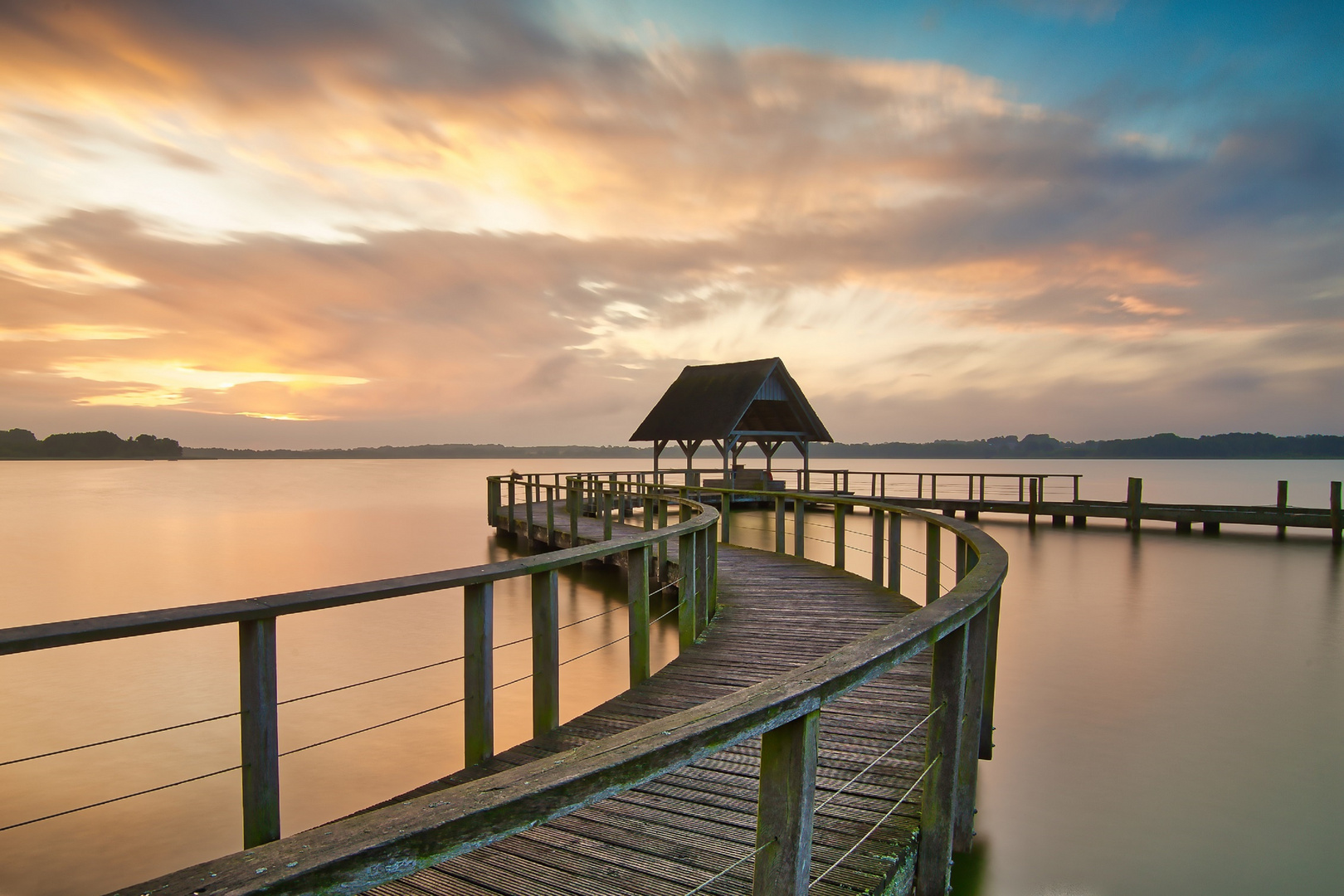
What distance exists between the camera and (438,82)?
1324cm

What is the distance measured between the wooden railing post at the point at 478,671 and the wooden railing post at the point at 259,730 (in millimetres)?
732

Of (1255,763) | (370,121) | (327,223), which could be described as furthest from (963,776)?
(327,223)

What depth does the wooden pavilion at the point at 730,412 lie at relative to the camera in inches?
867

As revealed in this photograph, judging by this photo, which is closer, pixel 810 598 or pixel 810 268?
pixel 810 598

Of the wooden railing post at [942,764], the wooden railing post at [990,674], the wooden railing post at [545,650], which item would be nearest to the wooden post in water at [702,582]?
the wooden railing post at [990,674]

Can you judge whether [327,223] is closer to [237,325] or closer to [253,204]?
[253,204]

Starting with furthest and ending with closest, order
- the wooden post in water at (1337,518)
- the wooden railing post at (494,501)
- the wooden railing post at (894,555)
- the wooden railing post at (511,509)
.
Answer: the wooden railing post at (494,501)
the wooden post in water at (1337,518)
the wooden railing post at (511,509)
the wooden railing post at (894,555)

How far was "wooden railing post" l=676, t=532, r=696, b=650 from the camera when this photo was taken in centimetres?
509

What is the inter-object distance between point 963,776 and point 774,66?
14693 mm

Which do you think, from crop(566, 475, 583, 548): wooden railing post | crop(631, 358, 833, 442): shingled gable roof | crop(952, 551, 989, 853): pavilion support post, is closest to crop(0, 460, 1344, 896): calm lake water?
crop(566, 475, 583, 548): wooden railing post

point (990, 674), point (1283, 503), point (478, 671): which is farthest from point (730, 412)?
point (478, 671)

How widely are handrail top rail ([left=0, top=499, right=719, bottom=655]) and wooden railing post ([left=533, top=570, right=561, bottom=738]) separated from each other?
0.28ft

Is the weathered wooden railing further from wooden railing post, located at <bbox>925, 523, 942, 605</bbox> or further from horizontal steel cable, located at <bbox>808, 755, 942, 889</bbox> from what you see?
wooden railing post, located at <bbox>925, 523, 942, 605</bbox>

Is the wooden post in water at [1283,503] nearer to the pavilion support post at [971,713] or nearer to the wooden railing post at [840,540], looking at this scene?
the wooden railing post at [840,540]
